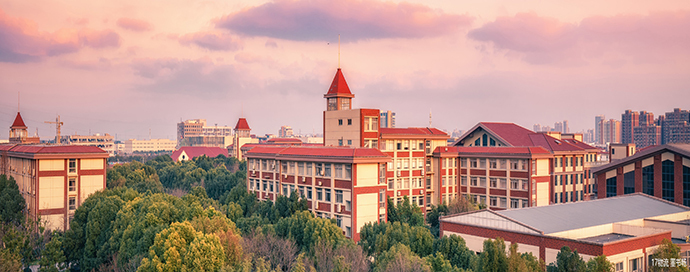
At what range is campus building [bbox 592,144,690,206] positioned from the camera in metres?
42.9

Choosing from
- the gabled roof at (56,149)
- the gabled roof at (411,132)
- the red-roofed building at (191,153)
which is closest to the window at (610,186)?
the gabled roof at (411,132)

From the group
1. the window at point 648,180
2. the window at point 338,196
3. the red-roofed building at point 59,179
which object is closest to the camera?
the window at point 338,196

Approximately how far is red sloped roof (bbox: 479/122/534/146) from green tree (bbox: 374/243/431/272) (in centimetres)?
3541

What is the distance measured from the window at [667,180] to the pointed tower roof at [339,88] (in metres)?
30.1

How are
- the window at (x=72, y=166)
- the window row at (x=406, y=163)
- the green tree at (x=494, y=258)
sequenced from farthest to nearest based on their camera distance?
the window row at (x=406, y=163) → the window at (x=72, y=166) → the green tree at (x=494, y=258)

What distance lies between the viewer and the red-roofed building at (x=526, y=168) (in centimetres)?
5506

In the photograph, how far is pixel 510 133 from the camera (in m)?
63.1

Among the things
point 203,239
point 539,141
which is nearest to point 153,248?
Answer: point 203,239

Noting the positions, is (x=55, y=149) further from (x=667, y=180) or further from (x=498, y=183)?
(x=667, y=180)

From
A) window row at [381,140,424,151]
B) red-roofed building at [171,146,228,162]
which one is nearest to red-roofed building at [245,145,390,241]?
window row at [381,140,424,151]

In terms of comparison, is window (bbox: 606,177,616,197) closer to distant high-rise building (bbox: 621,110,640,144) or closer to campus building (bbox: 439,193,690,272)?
campus building (bbox: 439,193,690,272)

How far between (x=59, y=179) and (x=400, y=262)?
3805 cm

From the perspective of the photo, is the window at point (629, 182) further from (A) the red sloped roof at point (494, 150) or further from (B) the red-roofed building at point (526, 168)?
(A) the red sloped roof at point (494, 150)

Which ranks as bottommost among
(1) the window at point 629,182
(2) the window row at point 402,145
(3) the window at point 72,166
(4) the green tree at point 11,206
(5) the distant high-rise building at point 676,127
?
(4) the green tree at point 11,206
